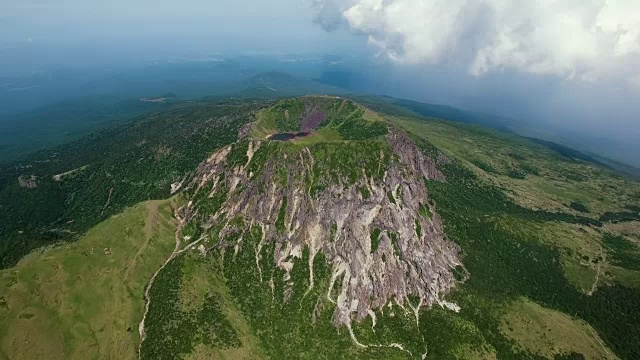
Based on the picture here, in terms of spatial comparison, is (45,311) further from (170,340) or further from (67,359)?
(170,340)

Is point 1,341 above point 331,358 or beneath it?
beneath

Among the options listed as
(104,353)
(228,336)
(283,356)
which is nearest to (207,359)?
(228,336)

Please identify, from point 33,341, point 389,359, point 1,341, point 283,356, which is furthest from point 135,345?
point 389,359

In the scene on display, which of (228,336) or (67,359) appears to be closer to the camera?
(67,359)

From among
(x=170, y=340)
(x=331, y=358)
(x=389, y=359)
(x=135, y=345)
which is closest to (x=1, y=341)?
(x=135, y=345)

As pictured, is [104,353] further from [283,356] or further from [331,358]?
[331,358]

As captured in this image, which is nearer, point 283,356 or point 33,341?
point 33,341

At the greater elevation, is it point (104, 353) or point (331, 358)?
point (331, 358)
